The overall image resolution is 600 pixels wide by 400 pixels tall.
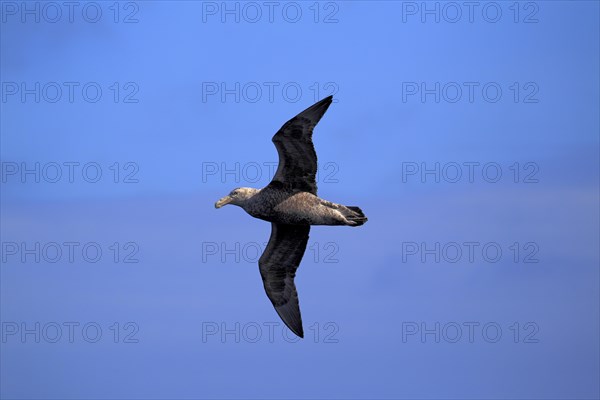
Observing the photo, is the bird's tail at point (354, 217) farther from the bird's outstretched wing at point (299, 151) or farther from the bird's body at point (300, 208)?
the bird's outstretched wing at point (299, 151)

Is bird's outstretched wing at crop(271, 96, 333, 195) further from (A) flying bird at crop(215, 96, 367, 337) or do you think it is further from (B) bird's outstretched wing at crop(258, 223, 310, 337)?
(B) bird's outstretched wing at crop(258, 223, 310, 337)

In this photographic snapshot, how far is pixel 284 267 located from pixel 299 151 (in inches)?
169

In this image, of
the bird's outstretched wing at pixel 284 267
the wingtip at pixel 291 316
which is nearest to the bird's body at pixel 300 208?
the bird's outstretched wing at pixel 284 267

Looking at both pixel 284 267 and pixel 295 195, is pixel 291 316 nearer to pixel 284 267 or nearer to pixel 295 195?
pixel 284 267

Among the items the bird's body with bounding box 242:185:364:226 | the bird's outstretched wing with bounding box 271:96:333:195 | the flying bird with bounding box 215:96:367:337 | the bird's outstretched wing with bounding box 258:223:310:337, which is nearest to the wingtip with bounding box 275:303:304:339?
the bird's outstretched wing with bounding box 258:223:310:337

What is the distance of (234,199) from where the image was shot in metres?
26.7

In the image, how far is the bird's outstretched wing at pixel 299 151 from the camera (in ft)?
81.4

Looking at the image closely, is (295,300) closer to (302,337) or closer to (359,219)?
(302,337)

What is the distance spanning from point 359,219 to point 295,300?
3.86 metres

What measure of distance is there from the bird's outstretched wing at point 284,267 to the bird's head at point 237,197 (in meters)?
1.58

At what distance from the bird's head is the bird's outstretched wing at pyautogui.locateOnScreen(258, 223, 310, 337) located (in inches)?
62.0

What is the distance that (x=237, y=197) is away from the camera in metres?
26.6

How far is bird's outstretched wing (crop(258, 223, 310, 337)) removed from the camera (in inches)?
1098

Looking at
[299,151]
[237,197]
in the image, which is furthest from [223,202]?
[299,151]
